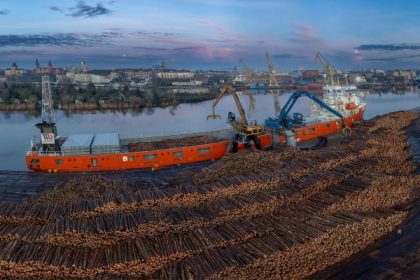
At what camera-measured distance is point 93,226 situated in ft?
34.0

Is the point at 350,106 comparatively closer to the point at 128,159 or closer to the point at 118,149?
the point at 128,159

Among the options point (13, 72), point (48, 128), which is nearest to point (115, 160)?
point (48, 128)

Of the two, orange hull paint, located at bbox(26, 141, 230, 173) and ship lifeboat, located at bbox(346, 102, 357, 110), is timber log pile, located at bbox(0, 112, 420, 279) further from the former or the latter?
ship lifeboat, located at bbox(346, 102, 357, 110)

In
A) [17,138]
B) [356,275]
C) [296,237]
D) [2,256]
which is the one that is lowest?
[356,275]

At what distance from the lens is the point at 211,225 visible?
11141 millimetres

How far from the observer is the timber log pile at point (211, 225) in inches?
357

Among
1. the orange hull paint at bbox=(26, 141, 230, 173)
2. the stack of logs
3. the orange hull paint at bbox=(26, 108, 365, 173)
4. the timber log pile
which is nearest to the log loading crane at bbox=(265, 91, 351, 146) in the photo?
the orange hull paint at bbox=(26, 108, 365, 173)

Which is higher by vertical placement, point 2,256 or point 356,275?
point 2,256

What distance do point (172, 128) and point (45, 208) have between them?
25953 millimetres

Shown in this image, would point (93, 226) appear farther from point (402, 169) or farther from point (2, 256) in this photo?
point (402, 169)

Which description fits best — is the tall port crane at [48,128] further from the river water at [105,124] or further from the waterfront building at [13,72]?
the waterfront building at [13,72]

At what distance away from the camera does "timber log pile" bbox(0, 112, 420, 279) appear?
357 inches

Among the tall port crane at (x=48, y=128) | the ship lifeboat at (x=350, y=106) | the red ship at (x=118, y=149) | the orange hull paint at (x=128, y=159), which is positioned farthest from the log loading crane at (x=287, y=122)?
the tall port crane at (x=48, y=128)

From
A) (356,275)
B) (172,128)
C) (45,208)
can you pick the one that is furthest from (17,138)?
(356,275)
